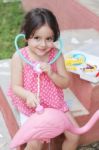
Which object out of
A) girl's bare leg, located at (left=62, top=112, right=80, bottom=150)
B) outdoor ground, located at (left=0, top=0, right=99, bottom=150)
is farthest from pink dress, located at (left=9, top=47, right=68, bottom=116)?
outdoor ground, located at (left=0, top=0, right=99, bottom=150)

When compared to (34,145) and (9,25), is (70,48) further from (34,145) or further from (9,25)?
(9,25)

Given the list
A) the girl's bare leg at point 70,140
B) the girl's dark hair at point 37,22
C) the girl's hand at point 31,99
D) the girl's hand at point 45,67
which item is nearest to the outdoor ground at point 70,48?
the girl's bare leg at point 70,140

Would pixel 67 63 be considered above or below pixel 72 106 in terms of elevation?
above

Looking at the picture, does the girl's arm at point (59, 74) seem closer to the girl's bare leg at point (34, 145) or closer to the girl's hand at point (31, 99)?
the girl's hand at point (31, 99)

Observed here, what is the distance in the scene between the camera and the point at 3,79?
3.35m

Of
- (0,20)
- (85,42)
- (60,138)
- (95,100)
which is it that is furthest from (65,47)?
(0,20)

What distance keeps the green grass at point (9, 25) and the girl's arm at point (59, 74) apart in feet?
7.09

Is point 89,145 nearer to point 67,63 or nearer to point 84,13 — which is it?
point 67,63

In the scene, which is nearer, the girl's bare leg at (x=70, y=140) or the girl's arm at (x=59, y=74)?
the girl's arm at (x=59, y=74)

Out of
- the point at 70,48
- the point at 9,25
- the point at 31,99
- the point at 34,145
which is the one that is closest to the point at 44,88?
the point at 31,99

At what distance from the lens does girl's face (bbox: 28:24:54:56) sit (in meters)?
2.39

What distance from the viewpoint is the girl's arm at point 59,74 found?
7.93ft

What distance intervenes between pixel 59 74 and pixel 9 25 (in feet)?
10.1

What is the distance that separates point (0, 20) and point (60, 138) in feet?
10.9
